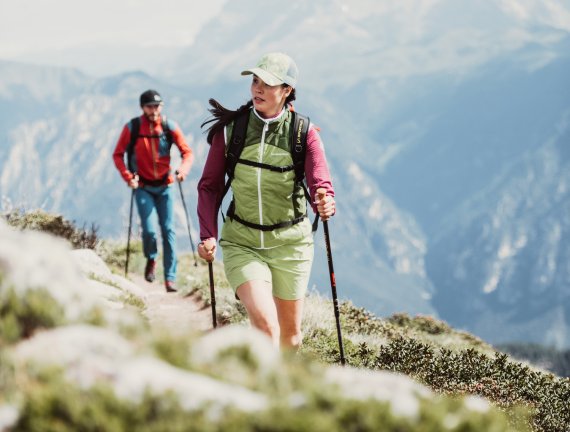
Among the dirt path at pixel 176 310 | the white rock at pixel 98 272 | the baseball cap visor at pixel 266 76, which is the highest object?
the baseball cap visor at pixel 266 76

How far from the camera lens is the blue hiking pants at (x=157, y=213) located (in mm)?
11578

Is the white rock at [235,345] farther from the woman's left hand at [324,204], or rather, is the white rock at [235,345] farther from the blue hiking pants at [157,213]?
the blue hiking pants at [157,213]

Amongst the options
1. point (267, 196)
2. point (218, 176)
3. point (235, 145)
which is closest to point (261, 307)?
A: point (267, 196)

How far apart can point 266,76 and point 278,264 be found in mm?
1440

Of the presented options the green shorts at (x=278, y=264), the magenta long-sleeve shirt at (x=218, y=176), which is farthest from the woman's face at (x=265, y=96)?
the green shorts at (x=278, y=264)

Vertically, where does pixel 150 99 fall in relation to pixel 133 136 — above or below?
above

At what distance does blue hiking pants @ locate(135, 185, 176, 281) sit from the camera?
11.6 meters

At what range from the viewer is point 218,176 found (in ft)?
18.5

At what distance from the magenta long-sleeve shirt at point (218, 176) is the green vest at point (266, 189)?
4.9 inches

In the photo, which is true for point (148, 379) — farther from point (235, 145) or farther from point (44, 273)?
point (235, 145)

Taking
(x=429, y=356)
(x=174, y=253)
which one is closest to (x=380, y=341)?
(x=429, y=356)

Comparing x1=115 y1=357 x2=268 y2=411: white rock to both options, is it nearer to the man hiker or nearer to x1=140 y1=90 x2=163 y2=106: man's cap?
the man hiker

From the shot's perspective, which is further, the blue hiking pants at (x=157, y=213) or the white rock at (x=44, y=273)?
the blue hiking pants at (x=157, y=213)

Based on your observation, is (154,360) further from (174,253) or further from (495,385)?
(174,253)
